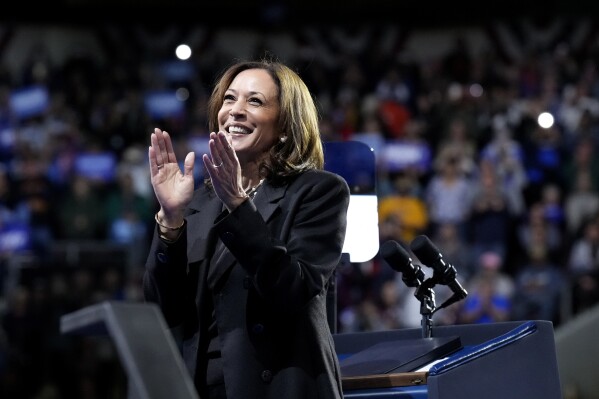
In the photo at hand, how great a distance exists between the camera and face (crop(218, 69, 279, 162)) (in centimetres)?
288

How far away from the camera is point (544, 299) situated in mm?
8547

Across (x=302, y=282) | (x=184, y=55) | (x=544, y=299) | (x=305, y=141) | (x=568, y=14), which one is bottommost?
(x=544, y=299)

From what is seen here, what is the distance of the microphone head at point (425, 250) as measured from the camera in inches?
130

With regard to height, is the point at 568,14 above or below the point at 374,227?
above

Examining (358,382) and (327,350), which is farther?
(358,382)

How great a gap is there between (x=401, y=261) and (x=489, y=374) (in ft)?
1.59

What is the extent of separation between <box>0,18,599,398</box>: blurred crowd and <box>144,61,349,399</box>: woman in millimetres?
4938

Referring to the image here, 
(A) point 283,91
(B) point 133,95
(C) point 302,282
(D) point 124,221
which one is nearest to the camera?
(C) point 302,282

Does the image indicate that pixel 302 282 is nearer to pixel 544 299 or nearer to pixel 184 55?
pixel 184 55

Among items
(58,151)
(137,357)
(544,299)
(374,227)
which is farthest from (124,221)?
(137,357)

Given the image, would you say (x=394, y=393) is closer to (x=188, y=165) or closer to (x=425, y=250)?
(x=425, y=250)

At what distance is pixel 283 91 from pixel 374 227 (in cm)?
85

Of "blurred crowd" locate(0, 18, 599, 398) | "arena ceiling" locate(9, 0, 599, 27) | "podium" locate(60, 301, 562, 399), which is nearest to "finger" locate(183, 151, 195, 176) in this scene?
"podium" locate(60, 301, 562, 399)

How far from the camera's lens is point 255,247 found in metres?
2.60
